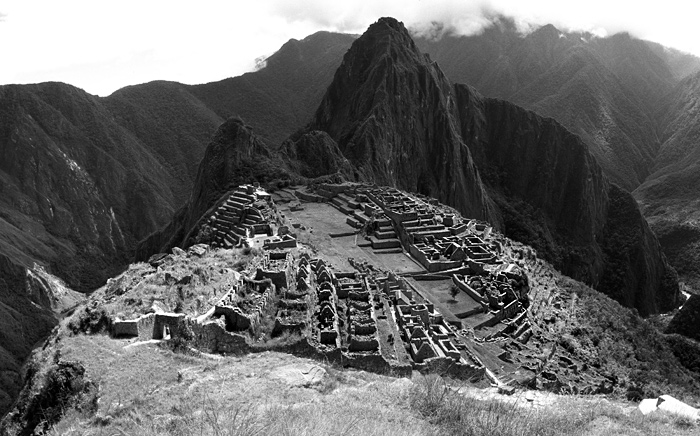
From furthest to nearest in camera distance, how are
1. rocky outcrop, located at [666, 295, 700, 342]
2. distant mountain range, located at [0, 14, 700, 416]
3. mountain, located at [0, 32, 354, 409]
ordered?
1. distant mountain range, located at [0, 14, 700, 416]
2. mountain, located at [0, 32, 354, 409]
3. rocky outcrop, located at [666, 295, 700, 342]

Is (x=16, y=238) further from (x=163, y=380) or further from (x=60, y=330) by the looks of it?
(x=163, y=380)

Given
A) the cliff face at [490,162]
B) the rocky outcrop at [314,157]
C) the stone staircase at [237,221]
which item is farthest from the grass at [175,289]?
the cliff face at [490,162]

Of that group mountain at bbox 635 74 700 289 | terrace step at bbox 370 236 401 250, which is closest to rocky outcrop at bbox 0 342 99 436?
terrace step at bbox 370 236 401 250

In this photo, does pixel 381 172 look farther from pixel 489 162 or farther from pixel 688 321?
pixel 489 162

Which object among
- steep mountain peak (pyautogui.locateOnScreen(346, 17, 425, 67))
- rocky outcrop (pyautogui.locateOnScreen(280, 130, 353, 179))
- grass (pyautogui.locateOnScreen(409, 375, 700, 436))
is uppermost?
steep mountain peak (pyautogui.locateOnScreen(346, 17, 425, 67))

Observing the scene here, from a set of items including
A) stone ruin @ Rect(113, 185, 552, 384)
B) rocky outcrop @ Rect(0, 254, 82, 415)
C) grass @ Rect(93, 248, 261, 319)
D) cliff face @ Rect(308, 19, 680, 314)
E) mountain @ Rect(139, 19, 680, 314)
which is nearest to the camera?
grass @ Rect(93, 248, 261, 319)

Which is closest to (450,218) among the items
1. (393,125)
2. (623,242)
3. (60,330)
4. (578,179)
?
(60,330)

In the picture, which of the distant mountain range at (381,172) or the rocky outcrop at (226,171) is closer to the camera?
the rocky outcrop at (226,171)

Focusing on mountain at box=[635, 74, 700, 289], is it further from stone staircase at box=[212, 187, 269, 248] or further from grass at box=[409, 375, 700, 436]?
grass at box=[409, 375, 700, 436]

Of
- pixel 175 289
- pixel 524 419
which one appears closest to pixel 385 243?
pixel 175 289

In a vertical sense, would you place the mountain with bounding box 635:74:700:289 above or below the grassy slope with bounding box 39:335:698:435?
below

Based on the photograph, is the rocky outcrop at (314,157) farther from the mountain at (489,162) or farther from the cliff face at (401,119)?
the cliff face at (401,119)
